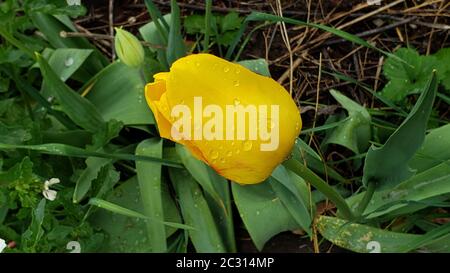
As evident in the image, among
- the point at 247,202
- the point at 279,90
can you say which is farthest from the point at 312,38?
the point at 279,90

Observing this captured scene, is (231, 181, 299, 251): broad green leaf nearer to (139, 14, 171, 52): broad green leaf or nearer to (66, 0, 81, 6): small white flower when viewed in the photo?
(139, 14, 171, 52): broad green leaf

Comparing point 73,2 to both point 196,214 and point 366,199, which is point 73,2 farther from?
point 366,199

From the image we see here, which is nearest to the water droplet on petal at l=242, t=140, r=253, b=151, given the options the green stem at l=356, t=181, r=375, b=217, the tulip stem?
the tulip stem

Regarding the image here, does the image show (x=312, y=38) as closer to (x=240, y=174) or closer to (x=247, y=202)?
(x=247, y=202)

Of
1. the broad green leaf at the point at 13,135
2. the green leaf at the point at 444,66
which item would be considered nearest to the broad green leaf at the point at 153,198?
the broad green leaf at the point at 13,135

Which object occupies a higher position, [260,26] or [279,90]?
[279,90]

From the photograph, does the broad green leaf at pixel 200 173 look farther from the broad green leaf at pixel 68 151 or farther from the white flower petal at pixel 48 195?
the white flower petal at pixel 48 195
